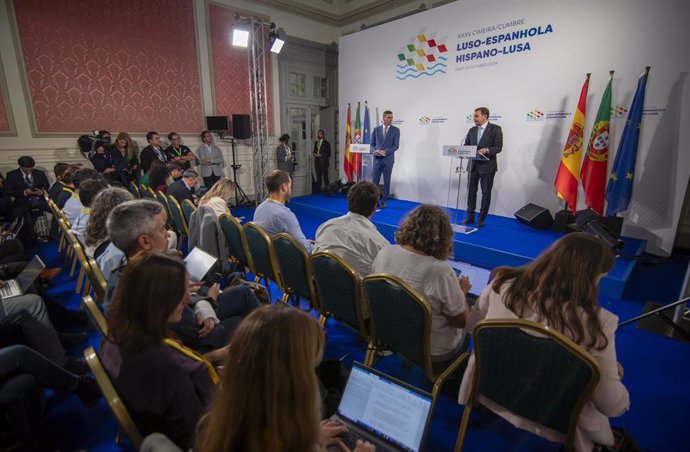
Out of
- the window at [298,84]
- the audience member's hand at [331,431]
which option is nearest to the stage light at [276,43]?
the window at [298,84]

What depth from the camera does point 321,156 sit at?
8375 mm

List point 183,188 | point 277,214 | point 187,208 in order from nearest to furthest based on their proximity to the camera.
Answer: point 277,214 < point 187,208 < point 183,188

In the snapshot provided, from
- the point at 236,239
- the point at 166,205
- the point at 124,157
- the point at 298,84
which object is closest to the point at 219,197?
the point at 236,239

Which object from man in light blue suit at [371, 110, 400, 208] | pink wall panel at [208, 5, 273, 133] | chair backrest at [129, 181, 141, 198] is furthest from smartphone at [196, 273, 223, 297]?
pink wall panel at [208, 5, 273, 133]

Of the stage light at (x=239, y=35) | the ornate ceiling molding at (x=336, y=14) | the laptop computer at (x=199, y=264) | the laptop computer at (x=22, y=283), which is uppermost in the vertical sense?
the ornate ceiling molding at (x=336, y=14)

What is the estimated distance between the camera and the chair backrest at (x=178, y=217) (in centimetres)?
386

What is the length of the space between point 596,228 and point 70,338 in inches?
196

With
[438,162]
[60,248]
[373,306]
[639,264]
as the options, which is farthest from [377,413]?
[438,162]

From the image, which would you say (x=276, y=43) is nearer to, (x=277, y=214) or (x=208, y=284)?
(x=277, y=214)

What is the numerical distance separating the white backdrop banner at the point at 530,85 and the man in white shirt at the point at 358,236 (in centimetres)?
402

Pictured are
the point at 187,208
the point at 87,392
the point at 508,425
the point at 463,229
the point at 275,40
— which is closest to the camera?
the point at 508,425

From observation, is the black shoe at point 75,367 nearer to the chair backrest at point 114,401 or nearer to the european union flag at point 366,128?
the chair backrest at point 114,401

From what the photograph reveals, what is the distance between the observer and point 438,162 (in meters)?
6.36

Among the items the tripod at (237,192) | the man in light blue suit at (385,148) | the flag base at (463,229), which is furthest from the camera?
the tripod at (237,192)
